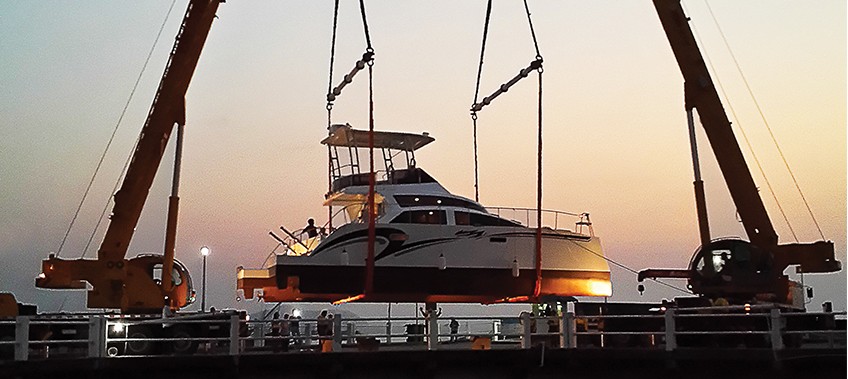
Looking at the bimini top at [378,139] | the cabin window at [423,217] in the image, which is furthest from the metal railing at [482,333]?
the bimini top at [378,139]

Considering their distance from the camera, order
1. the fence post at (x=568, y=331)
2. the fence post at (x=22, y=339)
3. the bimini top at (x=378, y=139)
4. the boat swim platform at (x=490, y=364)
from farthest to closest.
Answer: the bimini top at (x=378, y=139)
the fence post at (x=568, y=331)
the boat swim platform at (x=490, y=364)
the fence post at (x=22, y=339)

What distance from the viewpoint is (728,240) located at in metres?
26.4

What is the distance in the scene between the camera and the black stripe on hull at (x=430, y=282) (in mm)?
32031

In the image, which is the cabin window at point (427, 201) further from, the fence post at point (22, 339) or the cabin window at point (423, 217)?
the fence post at point (22, 339)

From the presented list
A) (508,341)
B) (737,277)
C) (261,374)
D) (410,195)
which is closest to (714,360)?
(737,277)

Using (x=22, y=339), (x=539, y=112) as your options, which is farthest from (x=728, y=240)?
(x=22, y=339)

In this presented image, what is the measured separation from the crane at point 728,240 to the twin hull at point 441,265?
22.6 ft

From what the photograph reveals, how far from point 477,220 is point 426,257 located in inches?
89.4

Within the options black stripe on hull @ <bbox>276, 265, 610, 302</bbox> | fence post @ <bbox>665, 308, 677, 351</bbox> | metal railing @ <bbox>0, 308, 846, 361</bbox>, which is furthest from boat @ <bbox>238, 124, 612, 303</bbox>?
fence post @ <bbox>665, 308, 677, 351</bbox>

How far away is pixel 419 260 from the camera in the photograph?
32.9m

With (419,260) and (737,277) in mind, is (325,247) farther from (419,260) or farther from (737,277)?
(737,277)

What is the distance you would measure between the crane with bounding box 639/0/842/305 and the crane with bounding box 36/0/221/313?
464 inches

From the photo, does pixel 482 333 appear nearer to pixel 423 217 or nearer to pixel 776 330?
pixel 776 330

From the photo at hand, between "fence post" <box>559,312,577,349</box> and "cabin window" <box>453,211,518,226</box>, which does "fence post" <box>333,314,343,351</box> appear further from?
"cabin window" <box>453,211,518,226</box>
